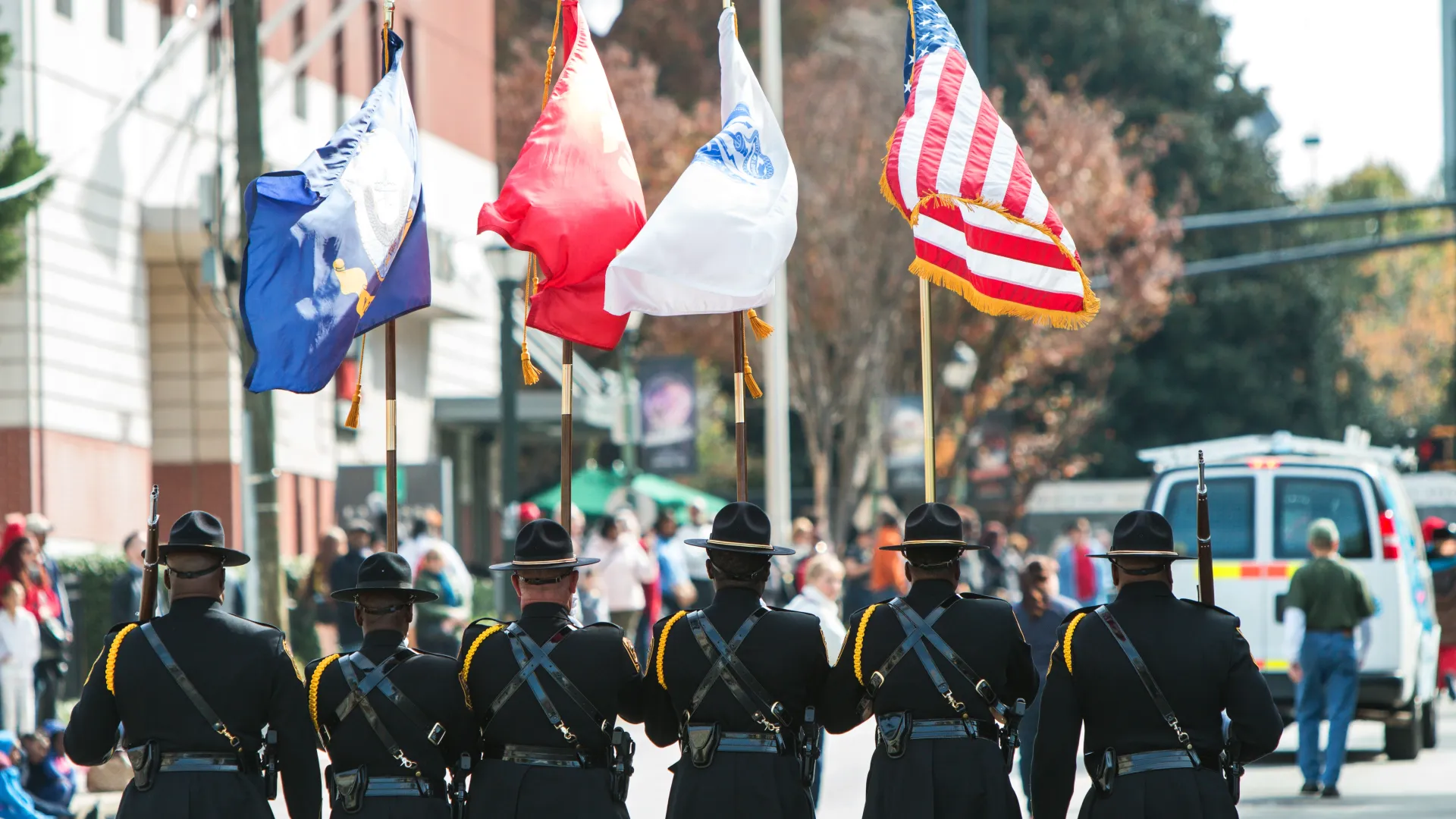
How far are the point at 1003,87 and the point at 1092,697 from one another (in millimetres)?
41389

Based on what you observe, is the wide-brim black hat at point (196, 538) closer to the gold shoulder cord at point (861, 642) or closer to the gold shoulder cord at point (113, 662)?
the gold shoulder cord at point (113, 662)

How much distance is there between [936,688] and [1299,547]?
9.95 metres

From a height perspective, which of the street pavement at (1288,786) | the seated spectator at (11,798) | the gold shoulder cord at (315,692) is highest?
the gold shoulder cord at (315,692)

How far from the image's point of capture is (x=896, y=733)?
26.9 ft

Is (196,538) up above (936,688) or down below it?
above

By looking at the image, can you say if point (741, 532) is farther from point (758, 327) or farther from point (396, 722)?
point (758, 327)

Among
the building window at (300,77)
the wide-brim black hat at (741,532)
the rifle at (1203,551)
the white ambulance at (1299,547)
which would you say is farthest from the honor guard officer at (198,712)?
the building window at (300,77)

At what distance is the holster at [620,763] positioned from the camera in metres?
8.10

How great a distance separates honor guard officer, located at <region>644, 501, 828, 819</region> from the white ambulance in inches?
367

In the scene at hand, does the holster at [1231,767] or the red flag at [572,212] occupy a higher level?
the red flag at [572,212]

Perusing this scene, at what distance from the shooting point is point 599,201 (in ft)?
35.9

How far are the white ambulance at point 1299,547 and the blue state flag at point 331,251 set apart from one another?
826 centimetres

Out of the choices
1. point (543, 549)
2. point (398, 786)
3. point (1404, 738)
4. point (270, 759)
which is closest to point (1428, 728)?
point (1404, 738)

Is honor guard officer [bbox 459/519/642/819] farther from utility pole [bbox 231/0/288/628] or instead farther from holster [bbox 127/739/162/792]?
utility pole [bbox 231/0/288/628]
